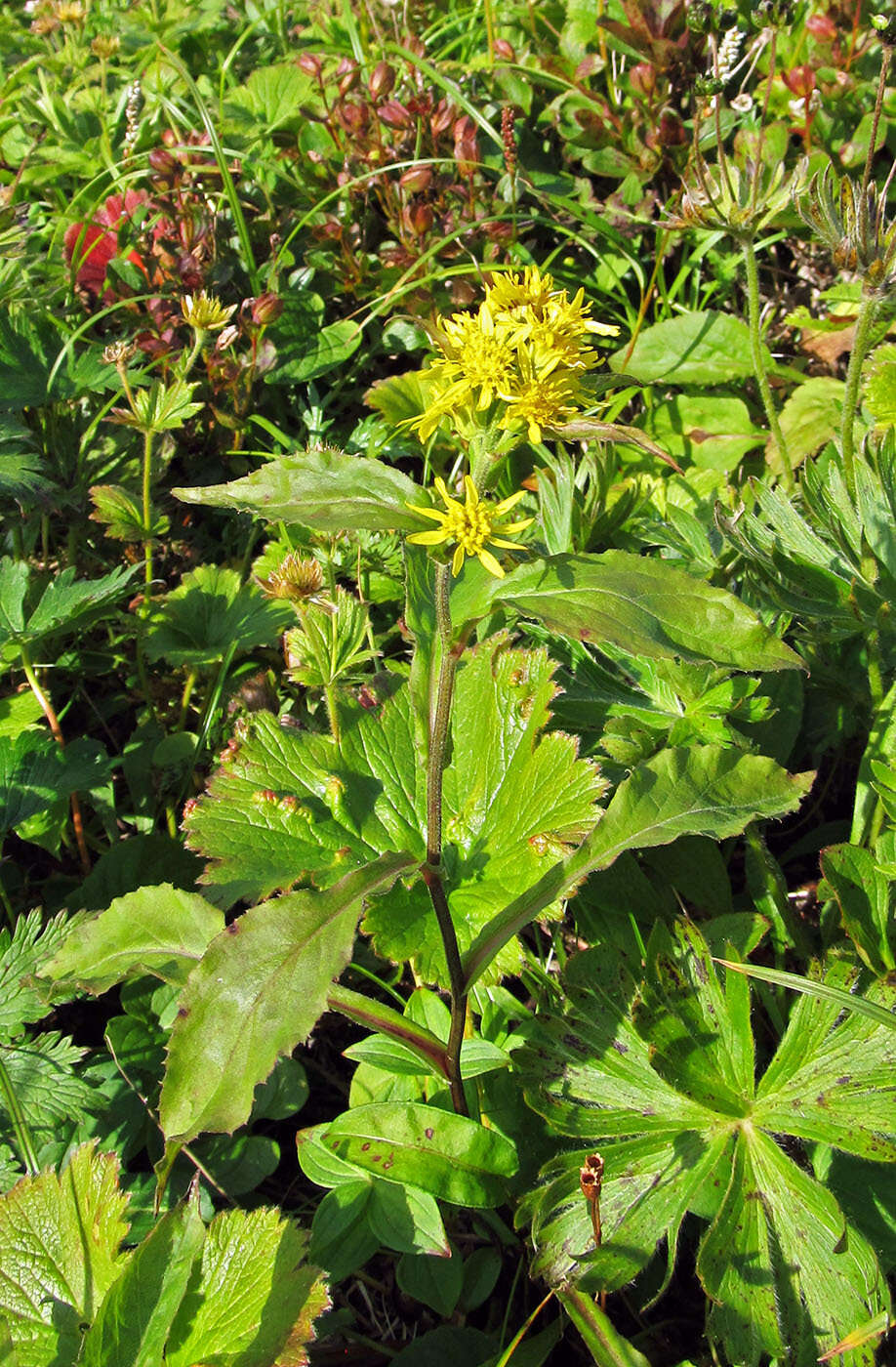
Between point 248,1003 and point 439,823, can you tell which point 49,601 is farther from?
point 248,1003

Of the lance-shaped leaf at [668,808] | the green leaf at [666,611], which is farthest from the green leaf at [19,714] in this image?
the green leaf at [666,611]

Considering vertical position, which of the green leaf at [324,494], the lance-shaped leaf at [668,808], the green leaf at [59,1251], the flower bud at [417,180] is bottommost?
the green leaf at [59,1251]

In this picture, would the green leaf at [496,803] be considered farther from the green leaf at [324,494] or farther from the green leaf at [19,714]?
the green leaf at [19,714]

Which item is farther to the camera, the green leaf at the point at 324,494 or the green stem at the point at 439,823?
the green stem at the point at 439,823

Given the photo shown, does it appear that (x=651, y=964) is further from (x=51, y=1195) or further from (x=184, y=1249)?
(x=51, y=1195)

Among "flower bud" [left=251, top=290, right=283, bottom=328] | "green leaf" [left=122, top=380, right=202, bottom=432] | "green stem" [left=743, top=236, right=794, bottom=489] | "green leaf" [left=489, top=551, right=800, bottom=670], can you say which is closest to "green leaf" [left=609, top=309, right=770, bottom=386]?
"green stem" [left=743, top=236, right=794, bottom=489]

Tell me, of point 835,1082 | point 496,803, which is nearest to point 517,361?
point 496,803

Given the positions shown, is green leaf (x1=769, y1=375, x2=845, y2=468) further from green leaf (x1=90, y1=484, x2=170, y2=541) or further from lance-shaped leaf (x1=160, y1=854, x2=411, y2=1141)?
lance-shaped leaf (x1=160, y1=854, x2=411, y2=1141)
